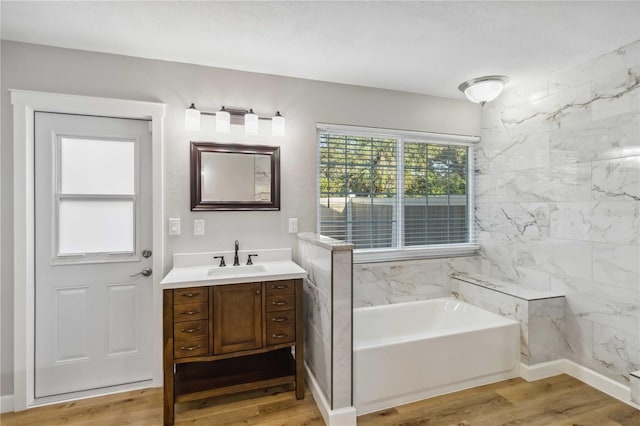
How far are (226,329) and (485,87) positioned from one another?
8.97ft

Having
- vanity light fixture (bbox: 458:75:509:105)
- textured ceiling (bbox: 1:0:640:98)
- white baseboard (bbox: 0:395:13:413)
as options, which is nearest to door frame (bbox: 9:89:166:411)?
white baseboard (bbox: 0:395:13:413)

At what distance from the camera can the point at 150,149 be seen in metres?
2.45

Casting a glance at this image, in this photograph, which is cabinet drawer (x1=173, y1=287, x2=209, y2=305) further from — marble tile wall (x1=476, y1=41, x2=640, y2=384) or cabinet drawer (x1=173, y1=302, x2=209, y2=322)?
marble tile wall (x1=476, y1=41, x2=640, y2=384)

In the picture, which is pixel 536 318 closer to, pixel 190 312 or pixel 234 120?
pixel 190 312

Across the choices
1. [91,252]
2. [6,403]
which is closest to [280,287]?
[91,252]

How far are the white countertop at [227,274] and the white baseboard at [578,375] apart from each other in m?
1.92

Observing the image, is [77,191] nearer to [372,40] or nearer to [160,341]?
[160,341]

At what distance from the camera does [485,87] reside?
269 centimetres

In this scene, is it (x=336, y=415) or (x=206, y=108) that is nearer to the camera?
(x=336, y=415)

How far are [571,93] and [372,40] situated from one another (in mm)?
1691

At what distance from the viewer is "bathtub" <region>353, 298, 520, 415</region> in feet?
6.86

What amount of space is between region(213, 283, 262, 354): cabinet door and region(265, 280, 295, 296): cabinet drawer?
60 mm

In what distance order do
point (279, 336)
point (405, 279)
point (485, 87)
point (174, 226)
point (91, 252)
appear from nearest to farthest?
point (279, 336) → point (91, 252) → point (174, 226) → point (485, 87) → point (405, 279)

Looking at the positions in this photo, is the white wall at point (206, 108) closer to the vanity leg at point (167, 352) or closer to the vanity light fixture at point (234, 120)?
the vanity light fixture at point (234, 120)
